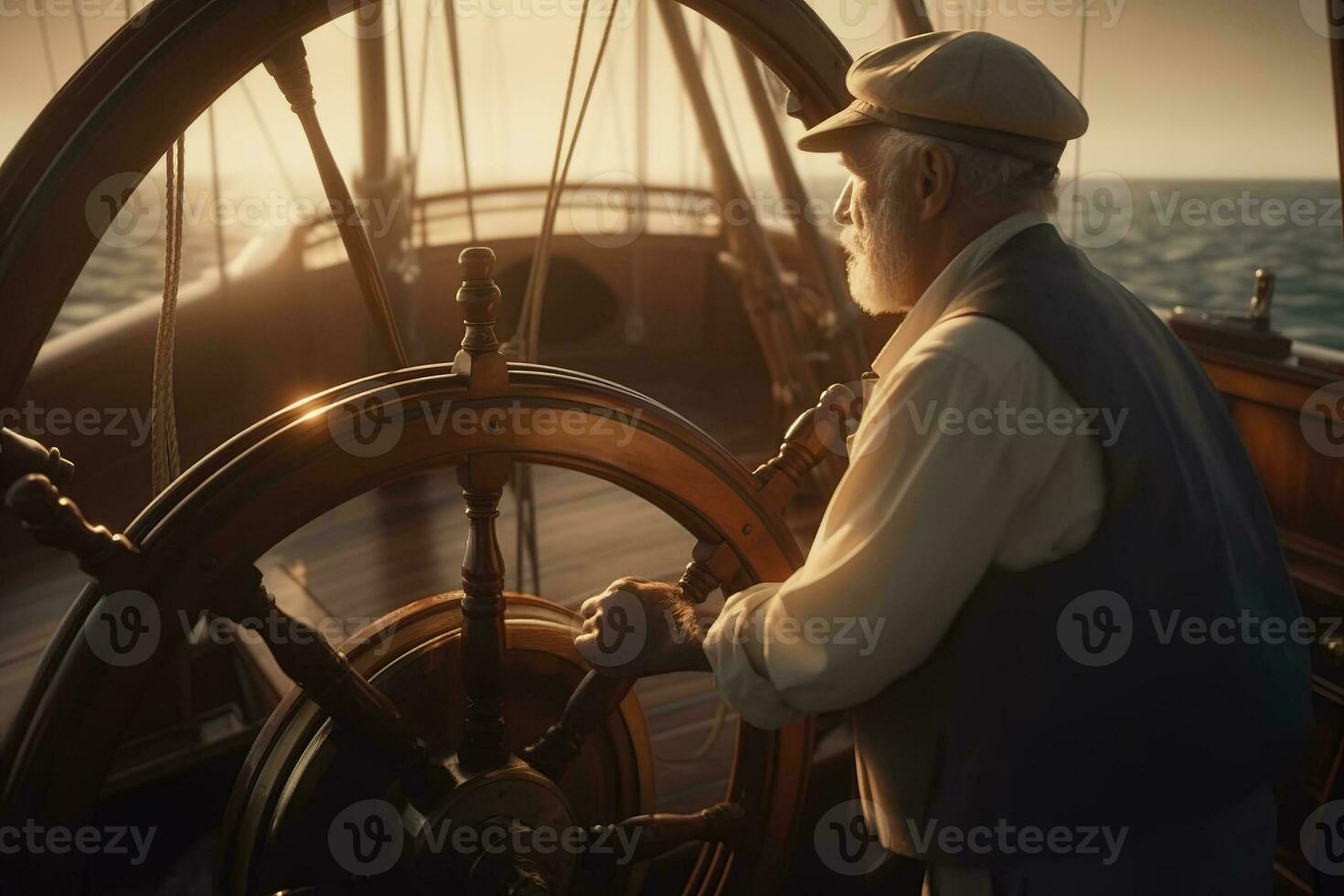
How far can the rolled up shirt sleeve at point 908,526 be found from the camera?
88cm

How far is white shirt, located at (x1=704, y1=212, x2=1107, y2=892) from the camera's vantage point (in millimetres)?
883

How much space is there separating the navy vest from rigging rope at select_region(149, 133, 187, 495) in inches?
29.5

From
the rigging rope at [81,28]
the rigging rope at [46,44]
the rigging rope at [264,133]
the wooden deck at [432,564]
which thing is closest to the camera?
the wooden deck at [432,564]

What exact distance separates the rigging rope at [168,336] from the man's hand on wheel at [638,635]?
19.2 inches

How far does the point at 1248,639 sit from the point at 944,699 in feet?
0.89

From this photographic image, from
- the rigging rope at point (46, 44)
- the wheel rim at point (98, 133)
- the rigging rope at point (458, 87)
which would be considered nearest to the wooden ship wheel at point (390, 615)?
the wheel rim at point (98, 133)

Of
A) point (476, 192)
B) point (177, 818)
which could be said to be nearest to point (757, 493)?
point (177, 818)

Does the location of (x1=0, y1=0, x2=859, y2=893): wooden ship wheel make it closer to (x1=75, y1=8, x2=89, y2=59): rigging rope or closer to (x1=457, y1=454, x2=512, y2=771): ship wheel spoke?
(x1=457, y1=454, x2=512, y2=771): ship wheel spoke

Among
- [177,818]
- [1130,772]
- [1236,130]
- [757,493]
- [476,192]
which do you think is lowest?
[177,818]

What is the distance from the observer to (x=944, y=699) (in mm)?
973

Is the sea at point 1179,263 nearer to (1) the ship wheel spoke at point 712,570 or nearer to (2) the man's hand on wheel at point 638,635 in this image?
(1) the ship wheel spoke at point 712,570

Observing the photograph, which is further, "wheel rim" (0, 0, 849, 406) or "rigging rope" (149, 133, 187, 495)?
"rigging rope" (149, 133, 187, 495)

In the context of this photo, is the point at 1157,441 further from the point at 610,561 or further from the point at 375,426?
the point at 610,561

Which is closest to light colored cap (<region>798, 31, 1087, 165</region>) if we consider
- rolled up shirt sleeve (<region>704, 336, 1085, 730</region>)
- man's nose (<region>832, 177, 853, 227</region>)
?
man's nose (<region>832, 177, 853, 227</region>)
